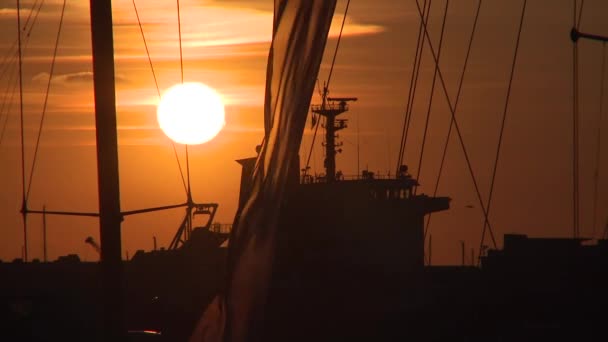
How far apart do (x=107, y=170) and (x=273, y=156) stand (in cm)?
897

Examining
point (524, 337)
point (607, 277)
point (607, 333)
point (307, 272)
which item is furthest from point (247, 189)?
point (307, 272)

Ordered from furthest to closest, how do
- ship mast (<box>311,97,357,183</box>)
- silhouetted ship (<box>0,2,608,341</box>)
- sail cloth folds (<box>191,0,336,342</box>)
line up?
1. ship mast (<box>311,97,357,183</box>)
2. silhouetted ship (<box>0,2,608,341</box>)
3. sail cloth folds (<box>191,0,336,342</box>)

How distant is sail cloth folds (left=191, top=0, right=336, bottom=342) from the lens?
10.5 feet

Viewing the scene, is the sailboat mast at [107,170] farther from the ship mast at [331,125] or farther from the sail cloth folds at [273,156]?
the ship mast at [331,125]

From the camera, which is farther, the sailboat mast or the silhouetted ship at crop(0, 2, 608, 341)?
the silhouetted ship at crop(0, 2, 608, 341)

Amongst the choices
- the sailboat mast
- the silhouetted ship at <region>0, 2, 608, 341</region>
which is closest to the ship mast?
the silhouetted ship at <region>0, 2, 608, 341</region>

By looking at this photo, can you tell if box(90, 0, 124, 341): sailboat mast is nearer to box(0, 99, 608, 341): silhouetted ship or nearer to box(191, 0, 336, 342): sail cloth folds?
box(0, 99, 608, 341): silhouetted ship

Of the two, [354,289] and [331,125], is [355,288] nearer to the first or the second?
[354,289]

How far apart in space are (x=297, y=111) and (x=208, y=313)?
0.67m

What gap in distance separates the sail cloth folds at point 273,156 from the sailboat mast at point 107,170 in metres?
8.54

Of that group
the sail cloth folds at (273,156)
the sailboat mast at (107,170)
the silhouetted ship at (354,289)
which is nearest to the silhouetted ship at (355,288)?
the silhouetted ship at (354,289)

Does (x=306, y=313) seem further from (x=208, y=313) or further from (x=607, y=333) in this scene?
(x=208, y=313)

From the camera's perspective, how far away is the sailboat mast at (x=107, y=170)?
38.4ft

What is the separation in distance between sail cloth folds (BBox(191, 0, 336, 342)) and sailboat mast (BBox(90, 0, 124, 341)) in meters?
8.54
